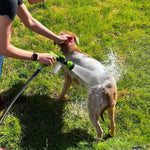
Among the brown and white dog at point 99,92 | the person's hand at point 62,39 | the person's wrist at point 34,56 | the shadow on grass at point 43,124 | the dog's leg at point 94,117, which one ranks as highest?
the person's wrist at point 34,56

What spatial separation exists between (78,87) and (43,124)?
1171 mm

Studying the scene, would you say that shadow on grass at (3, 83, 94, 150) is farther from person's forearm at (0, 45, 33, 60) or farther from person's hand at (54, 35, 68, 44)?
person's forearm at (0, 45, 33, 60)

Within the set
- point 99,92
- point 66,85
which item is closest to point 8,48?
point 99,92

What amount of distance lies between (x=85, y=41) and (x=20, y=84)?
6.66 feet

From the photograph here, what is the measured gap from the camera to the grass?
416 cm

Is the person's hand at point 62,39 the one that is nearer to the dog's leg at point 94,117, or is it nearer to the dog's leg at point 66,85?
the dog's leg at point 66,85

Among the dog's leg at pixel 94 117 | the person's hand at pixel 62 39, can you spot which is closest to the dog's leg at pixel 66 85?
the person's hand at pixel 62 39

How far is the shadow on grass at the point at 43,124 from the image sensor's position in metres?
4.06

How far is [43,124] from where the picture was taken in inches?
172

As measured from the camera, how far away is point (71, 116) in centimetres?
459

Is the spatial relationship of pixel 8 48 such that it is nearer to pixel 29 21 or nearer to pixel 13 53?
pixel 13 53

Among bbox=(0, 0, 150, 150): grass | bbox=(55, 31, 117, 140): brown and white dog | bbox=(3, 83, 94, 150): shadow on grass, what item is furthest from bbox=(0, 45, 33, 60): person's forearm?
bbox=(0, 0, 150, 150): grass

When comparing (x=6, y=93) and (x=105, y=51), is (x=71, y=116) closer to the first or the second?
(x=6, y=93)

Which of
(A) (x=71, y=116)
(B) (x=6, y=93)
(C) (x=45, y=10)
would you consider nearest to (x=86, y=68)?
(A) (x=71, y=116)
